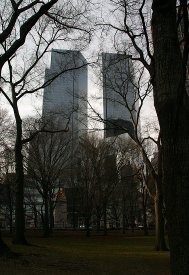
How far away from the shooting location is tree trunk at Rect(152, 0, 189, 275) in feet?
16.8

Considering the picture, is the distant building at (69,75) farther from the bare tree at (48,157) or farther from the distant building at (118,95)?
the bare tree at (48,157)

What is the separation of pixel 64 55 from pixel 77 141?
22.1 metres

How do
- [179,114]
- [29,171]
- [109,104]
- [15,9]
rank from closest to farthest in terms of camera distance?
[179,114], [15,9], [109,104], [29,171]

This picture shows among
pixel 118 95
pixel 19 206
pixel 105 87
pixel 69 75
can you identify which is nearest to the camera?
pixel 19 206

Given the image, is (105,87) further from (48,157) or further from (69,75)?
(48,157)

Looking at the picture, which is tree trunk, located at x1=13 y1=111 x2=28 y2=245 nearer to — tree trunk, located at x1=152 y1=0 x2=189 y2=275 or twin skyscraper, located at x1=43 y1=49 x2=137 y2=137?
→ twin skyscraper, located at x1=43 y1=49 x2=137 y2=137

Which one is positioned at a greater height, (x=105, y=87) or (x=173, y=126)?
(x=105, y=87)

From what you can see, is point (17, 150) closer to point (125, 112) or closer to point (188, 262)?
point (125, 112)

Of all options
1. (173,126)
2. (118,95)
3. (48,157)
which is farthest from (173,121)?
(48,157)

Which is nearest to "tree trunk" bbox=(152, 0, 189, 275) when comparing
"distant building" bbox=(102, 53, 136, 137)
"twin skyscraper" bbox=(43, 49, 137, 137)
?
"twin skyscraper" bbox=(43, 49, 137, 137)

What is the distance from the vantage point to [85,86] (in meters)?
33.6

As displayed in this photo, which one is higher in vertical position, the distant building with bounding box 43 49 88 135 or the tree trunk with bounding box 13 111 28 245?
the distant building with bounding box 43 49 88 135

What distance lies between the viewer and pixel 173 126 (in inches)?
213

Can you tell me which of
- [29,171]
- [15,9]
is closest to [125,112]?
[15,9]
